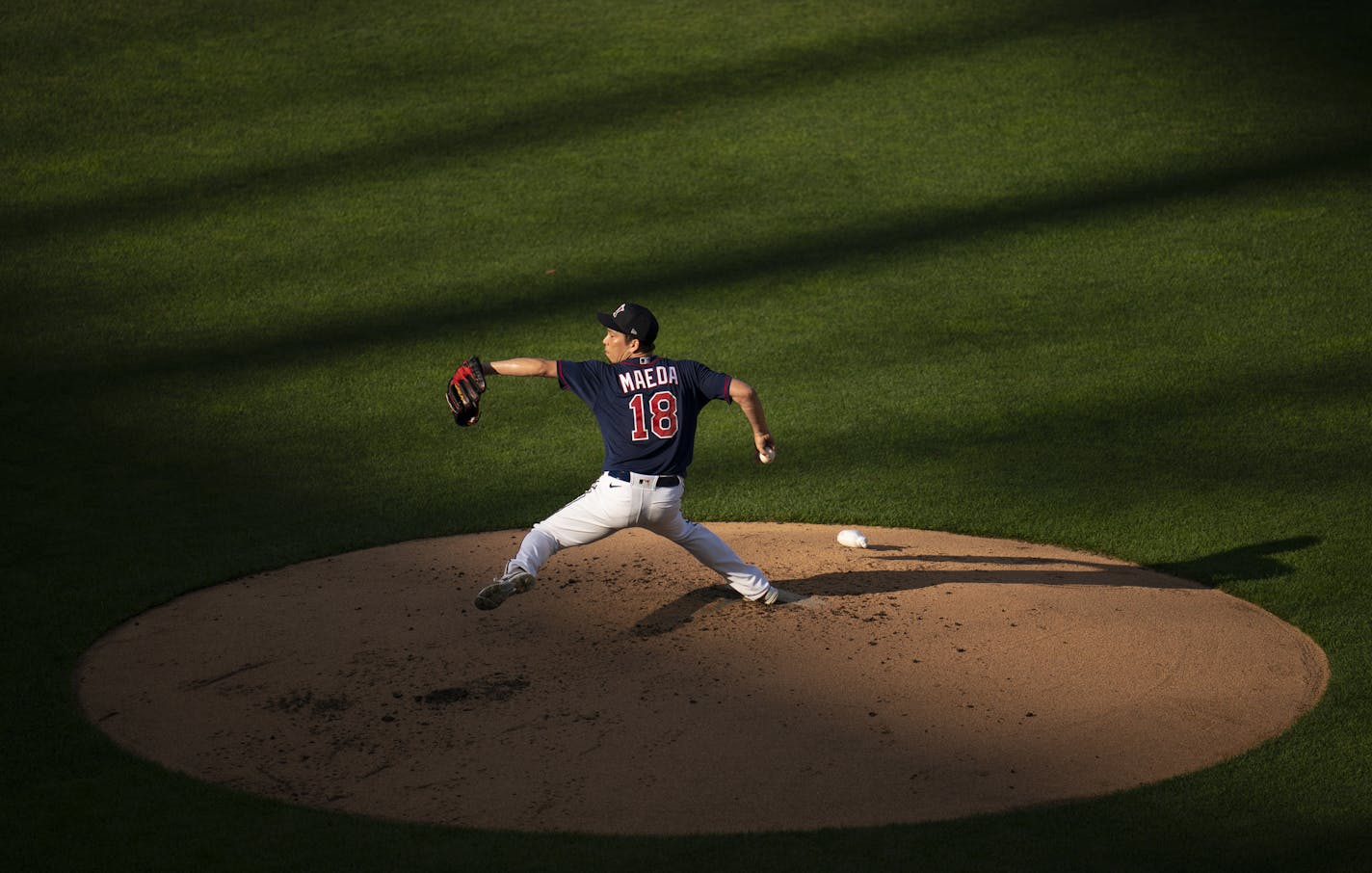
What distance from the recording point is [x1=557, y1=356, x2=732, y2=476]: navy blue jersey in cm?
706

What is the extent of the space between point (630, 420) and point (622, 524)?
512mm

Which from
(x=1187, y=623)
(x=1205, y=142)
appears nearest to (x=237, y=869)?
(x=1187, y=623)

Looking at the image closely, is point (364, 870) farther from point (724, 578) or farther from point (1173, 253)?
point (1173, 253)

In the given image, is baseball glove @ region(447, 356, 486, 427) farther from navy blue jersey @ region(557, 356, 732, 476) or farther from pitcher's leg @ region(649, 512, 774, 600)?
pitcher's leg @ region(649, 512, 774, 600)

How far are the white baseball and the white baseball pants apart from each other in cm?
127

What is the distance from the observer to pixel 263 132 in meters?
15.6

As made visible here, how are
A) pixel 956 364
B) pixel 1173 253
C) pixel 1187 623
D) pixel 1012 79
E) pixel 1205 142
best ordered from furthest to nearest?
pixel 1012 79 < pixel 1205 142 < pixel 1173 253 < pixel 956 364 < pixel 1187 623

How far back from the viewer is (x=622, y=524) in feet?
23.6

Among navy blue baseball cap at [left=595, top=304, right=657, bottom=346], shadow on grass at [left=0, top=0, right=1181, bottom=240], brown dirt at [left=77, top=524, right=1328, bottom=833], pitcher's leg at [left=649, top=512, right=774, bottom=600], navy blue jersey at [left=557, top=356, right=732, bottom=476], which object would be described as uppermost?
shadow on grass at [left=0, top=0, right=1181, bottom=240]

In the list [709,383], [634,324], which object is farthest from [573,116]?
[709,383]

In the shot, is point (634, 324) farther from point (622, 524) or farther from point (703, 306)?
point (703, 306)

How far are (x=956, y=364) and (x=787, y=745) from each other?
5.88 m

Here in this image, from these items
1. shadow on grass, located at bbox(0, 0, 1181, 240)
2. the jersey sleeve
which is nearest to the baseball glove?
the jersey sleeve

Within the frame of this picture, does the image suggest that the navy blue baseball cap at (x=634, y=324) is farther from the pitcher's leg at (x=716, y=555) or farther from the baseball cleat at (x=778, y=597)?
the baseball cleat at (x=778, y=597)
